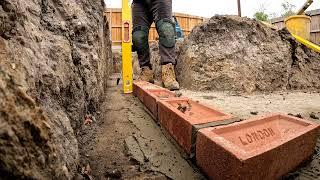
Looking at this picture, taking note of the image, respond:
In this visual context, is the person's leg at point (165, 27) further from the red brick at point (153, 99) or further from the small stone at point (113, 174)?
the small stone at point (113, 174)

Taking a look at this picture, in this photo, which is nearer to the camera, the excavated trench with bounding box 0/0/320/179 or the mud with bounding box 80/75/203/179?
the excavated trench with bounding box 0/0/320/179

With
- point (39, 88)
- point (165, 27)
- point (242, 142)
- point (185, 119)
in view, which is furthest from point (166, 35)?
point (39, 88)

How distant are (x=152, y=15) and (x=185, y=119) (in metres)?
1.94

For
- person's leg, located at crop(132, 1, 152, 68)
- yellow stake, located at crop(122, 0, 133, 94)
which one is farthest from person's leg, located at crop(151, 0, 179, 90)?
yellow stake, located at crop(122, 0, 133, 94)

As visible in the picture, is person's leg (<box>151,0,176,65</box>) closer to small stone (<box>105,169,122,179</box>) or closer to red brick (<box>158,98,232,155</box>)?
red brick (<box>158,98,232,155</box>)

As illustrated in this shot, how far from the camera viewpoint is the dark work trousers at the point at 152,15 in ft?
7.90

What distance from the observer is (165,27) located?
7.93 feet

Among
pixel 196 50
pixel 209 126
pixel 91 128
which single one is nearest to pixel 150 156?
pixel 209 126

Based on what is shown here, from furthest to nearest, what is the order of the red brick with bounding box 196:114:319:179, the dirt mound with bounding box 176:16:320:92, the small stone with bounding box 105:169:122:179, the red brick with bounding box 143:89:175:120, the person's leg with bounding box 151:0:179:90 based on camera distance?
the dirt mound with bounding box 176:16:320:92
the person's leg with bounding box 151:0:179:90
the red brick with bounding box 143:89:175:120
the small stone with bounding box 105:169:122:179
the red brick with bounding box 196:114:319:179

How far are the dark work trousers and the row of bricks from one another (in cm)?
129

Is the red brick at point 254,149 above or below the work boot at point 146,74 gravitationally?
below

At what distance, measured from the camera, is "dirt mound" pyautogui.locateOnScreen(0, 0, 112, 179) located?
0.48 metres

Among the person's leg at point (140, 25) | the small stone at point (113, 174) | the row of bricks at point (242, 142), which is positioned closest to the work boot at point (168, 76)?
the person's leg at point (140, 25)

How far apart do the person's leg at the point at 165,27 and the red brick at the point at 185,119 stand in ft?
3.68
